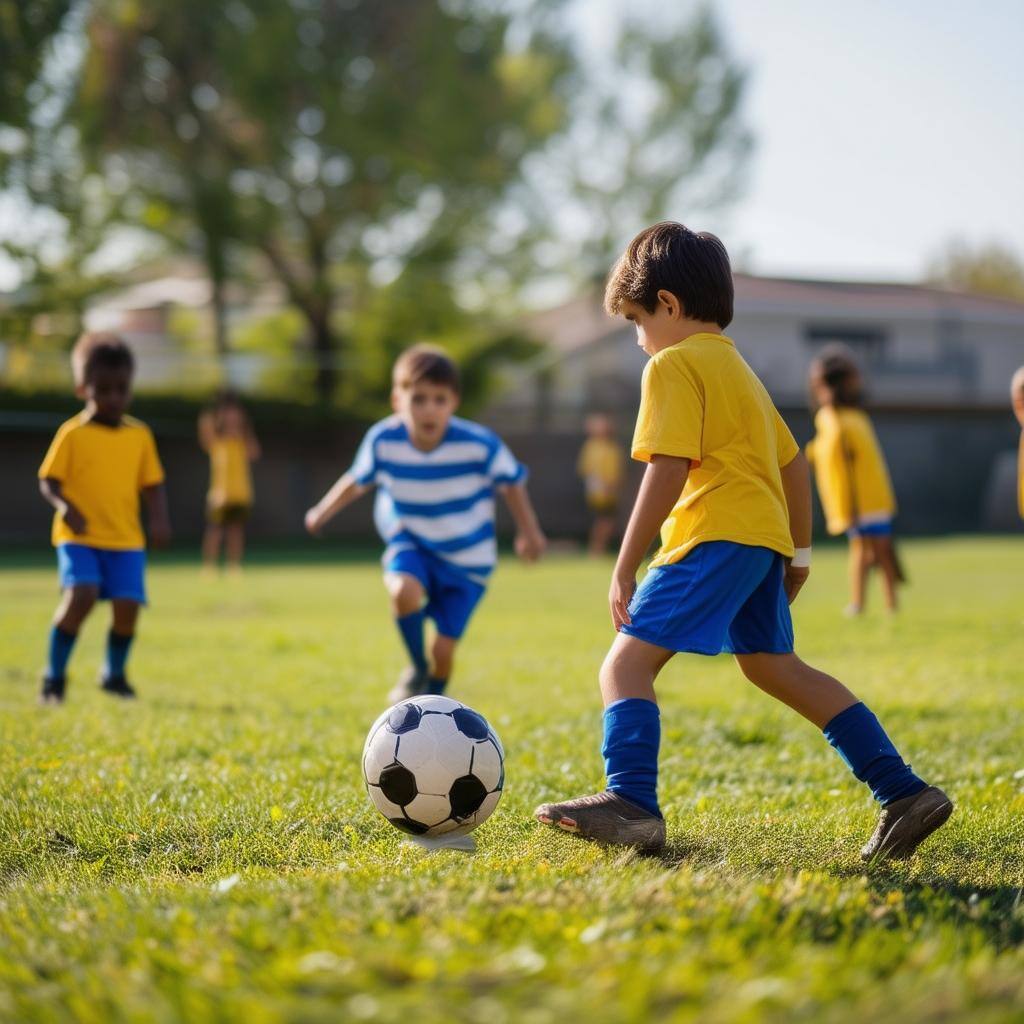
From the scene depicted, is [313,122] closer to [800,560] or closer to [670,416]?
[800,560]

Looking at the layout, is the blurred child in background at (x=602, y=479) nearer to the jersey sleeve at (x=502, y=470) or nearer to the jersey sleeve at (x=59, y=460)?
the jersey sleeve at (x=502, y=470)

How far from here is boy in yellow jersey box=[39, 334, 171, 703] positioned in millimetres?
6637

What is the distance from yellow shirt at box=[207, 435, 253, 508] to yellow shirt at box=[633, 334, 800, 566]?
549 inches

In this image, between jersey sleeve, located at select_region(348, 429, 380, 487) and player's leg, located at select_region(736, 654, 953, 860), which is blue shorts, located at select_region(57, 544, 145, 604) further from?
player's leg, located at select_region(736, 654, 953, 860)

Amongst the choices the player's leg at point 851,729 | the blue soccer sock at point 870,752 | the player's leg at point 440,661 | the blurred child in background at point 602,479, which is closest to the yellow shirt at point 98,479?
the player's leg at point 440,661

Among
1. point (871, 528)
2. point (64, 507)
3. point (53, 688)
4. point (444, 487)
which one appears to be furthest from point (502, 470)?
point (871, 528)

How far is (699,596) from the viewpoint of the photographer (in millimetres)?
3377

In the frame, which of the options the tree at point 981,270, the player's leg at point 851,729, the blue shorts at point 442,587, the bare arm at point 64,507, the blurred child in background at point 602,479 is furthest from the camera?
the tree at point 981,270

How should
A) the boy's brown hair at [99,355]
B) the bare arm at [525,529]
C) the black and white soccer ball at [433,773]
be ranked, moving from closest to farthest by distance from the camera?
the black and white soccer ball at [433,773]
the bare arm at [525,529]
the boy's brown hair at [99,355]

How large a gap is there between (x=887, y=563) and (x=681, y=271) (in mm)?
8143

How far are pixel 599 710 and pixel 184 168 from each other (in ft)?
78.5

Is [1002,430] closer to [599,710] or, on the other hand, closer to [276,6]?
[276,6]

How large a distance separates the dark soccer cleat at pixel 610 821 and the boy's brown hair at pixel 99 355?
4.22 meters

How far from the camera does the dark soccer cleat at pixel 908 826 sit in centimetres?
341
